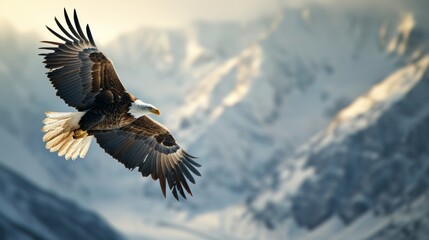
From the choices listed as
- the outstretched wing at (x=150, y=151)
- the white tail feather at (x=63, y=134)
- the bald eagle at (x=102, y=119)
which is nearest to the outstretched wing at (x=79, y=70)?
the bald eagle at (x=102, y=119)

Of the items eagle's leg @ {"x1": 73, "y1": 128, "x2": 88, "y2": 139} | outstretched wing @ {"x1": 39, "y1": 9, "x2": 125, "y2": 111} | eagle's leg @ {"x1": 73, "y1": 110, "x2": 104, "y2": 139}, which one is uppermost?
outstretched wing @ {"x1": 39, "y1": 9, "x2": 125, "y2": 111}

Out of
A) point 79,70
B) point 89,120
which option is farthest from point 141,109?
point 79,70

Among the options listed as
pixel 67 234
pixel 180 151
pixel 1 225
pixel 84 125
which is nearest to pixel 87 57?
pixel 84 125

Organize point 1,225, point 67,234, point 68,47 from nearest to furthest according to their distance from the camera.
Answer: point 68,47
point 1,225
point 67,234

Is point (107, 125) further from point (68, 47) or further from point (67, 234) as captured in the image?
point (67, 234)

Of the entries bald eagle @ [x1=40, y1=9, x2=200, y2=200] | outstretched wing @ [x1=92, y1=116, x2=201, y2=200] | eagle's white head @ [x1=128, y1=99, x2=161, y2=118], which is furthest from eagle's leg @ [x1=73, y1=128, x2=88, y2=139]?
eagle's white head @ [x1=128, y1=99, x2=161, y2=118]

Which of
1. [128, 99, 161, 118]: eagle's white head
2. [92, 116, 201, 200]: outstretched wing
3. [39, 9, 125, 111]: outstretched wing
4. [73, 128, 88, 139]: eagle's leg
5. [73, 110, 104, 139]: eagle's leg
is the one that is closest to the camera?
[39, 9, 125, 111]: outstretched wing

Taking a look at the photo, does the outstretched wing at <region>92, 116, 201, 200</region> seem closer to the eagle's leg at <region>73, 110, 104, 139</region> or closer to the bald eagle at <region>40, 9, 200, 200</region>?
the bald eagle at <region>40, 9, 200, 200</region>

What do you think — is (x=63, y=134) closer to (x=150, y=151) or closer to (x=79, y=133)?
(x=79, y=133)
